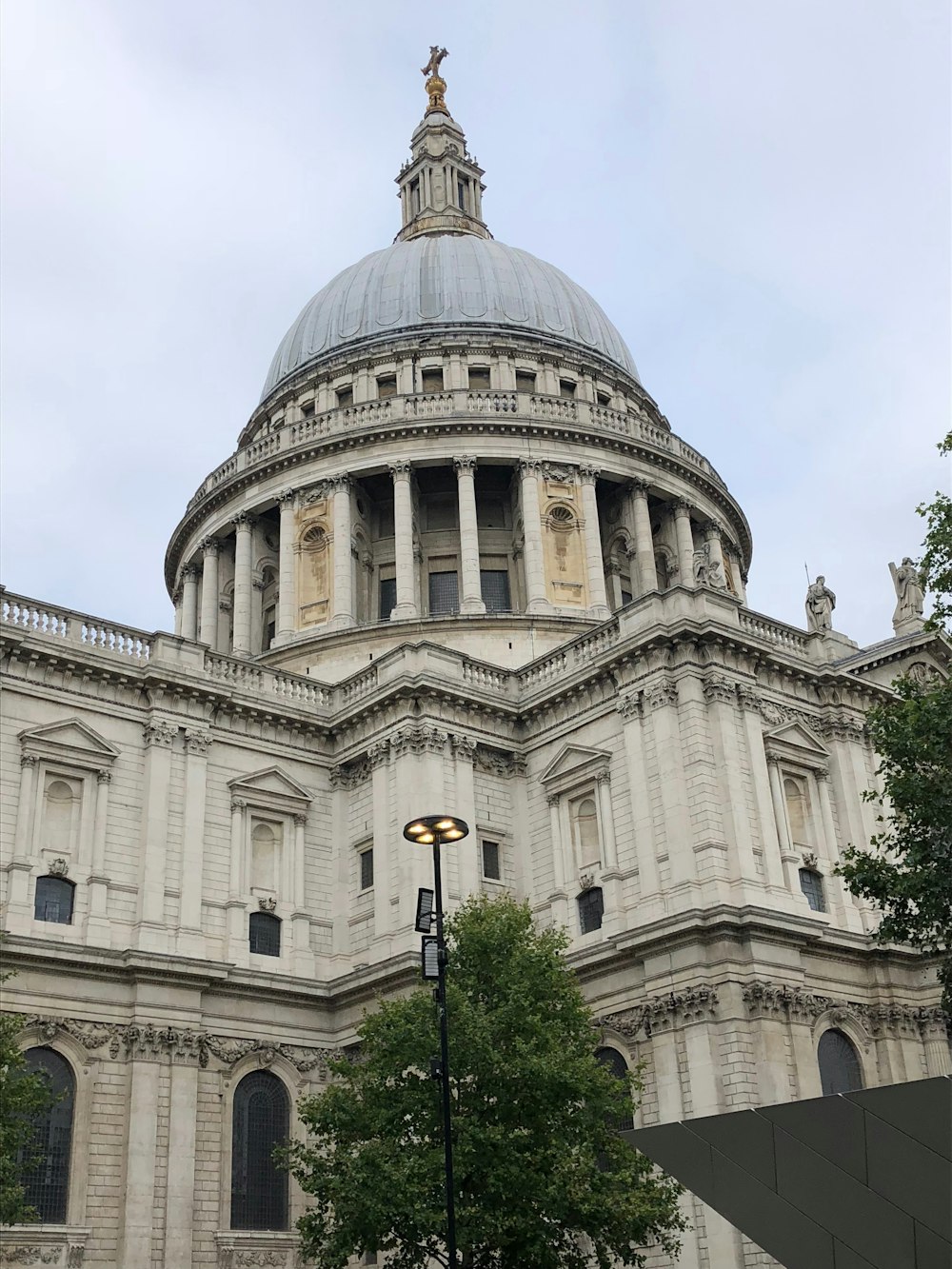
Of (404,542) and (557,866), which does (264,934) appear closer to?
(557,866)

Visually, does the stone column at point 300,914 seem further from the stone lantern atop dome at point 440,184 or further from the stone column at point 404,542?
the stone lantern atop dome at point 440,184

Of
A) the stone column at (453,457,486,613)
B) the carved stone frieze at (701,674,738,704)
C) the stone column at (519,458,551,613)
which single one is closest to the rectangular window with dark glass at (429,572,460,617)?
the stone column at (453,457,486,613)

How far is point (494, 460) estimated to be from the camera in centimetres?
5522

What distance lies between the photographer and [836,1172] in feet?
48.6

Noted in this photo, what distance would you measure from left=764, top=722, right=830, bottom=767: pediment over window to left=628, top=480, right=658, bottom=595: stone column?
53.9ft

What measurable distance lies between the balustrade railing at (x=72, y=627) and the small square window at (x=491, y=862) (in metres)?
11.1

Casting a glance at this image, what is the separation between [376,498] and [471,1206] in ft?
119

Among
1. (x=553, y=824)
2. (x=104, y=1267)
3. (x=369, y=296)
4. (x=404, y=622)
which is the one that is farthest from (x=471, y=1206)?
(x=369, y=296)

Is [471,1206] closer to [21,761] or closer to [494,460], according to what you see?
[21,761]

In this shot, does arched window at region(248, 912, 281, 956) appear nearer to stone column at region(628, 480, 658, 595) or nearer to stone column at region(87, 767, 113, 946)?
stone column at region(87, 767, 113, 946)

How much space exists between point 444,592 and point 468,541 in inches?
119

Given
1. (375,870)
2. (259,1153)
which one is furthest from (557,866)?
(259,1153)

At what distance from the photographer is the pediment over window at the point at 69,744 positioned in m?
35.8

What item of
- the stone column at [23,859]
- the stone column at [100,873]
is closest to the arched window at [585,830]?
the stone column at [100,873]
